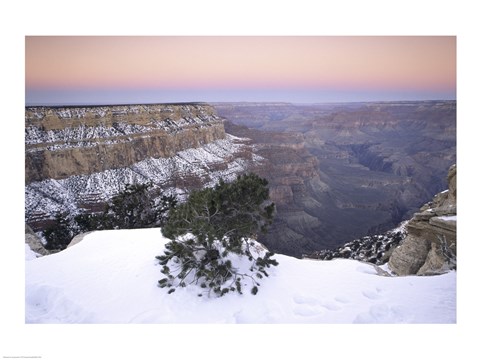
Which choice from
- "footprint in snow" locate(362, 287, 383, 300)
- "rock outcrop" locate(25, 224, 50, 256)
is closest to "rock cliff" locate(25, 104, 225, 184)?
"rock outcrop" locate(25, 224, 50, 256)

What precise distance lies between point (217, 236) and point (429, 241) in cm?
721

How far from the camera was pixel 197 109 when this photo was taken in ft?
151

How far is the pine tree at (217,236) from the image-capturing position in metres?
7.08

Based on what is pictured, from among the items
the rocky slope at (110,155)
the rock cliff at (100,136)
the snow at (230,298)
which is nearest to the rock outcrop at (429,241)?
the snow at (230,298)

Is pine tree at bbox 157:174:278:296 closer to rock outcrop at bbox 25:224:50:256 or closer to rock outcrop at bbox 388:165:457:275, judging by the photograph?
rock outcrop at bbox 388:165:457:275

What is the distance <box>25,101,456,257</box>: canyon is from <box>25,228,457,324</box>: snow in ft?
22.4

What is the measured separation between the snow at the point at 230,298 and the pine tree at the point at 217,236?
0.89 feet

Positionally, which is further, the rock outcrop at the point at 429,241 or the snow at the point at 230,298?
the rock outcrop at the point at 429,241

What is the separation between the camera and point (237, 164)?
145 ft

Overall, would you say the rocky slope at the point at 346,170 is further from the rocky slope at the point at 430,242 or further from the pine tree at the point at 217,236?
the pine tree at the point at 217,236

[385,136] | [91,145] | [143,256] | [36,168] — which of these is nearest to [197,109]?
[91,145]

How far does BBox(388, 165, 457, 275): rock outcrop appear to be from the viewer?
917 centimetres

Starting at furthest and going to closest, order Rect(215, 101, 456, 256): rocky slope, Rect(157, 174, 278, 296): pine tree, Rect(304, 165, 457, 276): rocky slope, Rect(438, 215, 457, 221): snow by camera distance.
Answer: Rect(215, 101, 456, 256): rocky slope, Rect(438, 215, 457, 221): snow, Rect(304, 165, 457, 276): rocky slope, Rect(157, 174, 278, 296): pine tree
